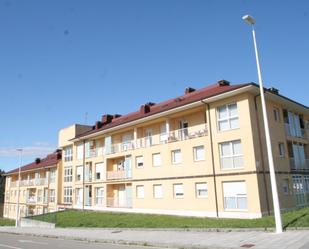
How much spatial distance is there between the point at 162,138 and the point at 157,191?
15.5ft

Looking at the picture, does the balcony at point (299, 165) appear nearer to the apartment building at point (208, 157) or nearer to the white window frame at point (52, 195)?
the apartment building at point (208, 157)

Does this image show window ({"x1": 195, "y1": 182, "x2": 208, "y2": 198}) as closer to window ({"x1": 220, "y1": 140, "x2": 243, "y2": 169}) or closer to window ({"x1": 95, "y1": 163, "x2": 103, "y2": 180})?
window ({"x1": 220, "y1": 140, "x2": 243, "y2": 169})

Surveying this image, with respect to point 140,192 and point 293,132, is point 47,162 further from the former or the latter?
point 293,132

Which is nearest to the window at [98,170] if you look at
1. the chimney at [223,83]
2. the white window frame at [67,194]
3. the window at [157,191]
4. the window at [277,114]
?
the white window frame at [67,194]

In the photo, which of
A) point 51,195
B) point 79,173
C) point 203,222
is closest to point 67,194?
point 79,173

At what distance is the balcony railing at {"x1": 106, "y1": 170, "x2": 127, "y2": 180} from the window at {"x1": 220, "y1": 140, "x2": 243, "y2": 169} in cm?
1192

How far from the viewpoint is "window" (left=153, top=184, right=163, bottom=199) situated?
28303 millimetres

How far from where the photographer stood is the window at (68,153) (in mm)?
42703

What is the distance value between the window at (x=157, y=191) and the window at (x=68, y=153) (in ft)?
56.7

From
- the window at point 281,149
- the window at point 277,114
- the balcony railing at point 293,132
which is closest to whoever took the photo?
the window at point 281,149

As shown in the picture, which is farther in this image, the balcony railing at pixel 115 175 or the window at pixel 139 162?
the balcony railing at pixel 115 175

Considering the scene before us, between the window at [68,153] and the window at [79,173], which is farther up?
the window at [68,153]

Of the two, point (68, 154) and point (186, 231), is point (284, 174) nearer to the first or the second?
point (186, 231)

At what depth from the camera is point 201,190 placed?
25.0m
